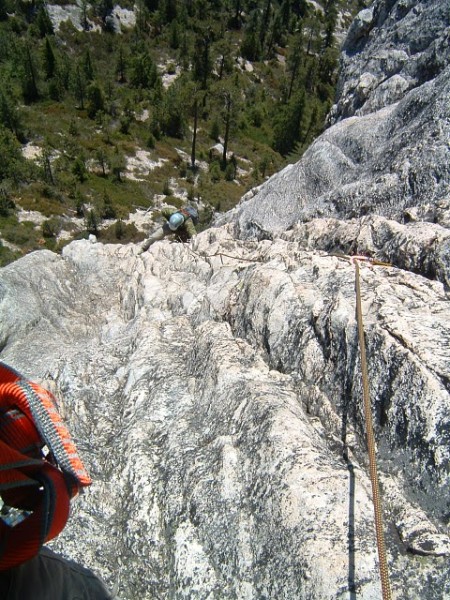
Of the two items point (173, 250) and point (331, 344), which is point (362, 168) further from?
point (331, 344)

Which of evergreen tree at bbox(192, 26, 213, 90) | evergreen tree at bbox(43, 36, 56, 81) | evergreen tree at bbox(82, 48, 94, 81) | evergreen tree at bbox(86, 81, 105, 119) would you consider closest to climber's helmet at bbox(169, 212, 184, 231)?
evergreen tree at bbox(86, 81, 105, 119)

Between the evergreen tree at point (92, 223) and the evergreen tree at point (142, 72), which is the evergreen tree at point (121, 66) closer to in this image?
the evergreen tree at point (142, 72)

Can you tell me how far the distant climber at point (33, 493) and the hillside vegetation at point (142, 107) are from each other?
23.4m

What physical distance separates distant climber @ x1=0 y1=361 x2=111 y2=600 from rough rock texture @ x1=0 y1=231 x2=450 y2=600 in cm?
183

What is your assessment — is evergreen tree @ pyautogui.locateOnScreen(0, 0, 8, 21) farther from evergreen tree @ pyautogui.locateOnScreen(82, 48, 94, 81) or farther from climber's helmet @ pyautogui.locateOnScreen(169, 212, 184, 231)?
climber's helmet @ pyautogui.locateOnScreen(169, 212, 184, 231)

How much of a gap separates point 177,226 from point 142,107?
5423 centimetres

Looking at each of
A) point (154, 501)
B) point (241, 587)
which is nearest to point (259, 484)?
point (241, 587)

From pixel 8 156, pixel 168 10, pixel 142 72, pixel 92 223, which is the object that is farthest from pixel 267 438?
→ pixel 168 10

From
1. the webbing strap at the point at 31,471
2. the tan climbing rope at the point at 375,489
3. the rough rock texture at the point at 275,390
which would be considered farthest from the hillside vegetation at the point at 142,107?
the webbing strap at the point at 31,471

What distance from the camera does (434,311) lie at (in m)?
6.69

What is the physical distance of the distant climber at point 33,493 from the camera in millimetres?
3135

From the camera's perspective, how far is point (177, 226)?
1808 centimetres

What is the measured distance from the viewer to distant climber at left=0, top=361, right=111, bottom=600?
313cm

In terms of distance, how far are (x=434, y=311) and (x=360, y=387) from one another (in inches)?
77.9
